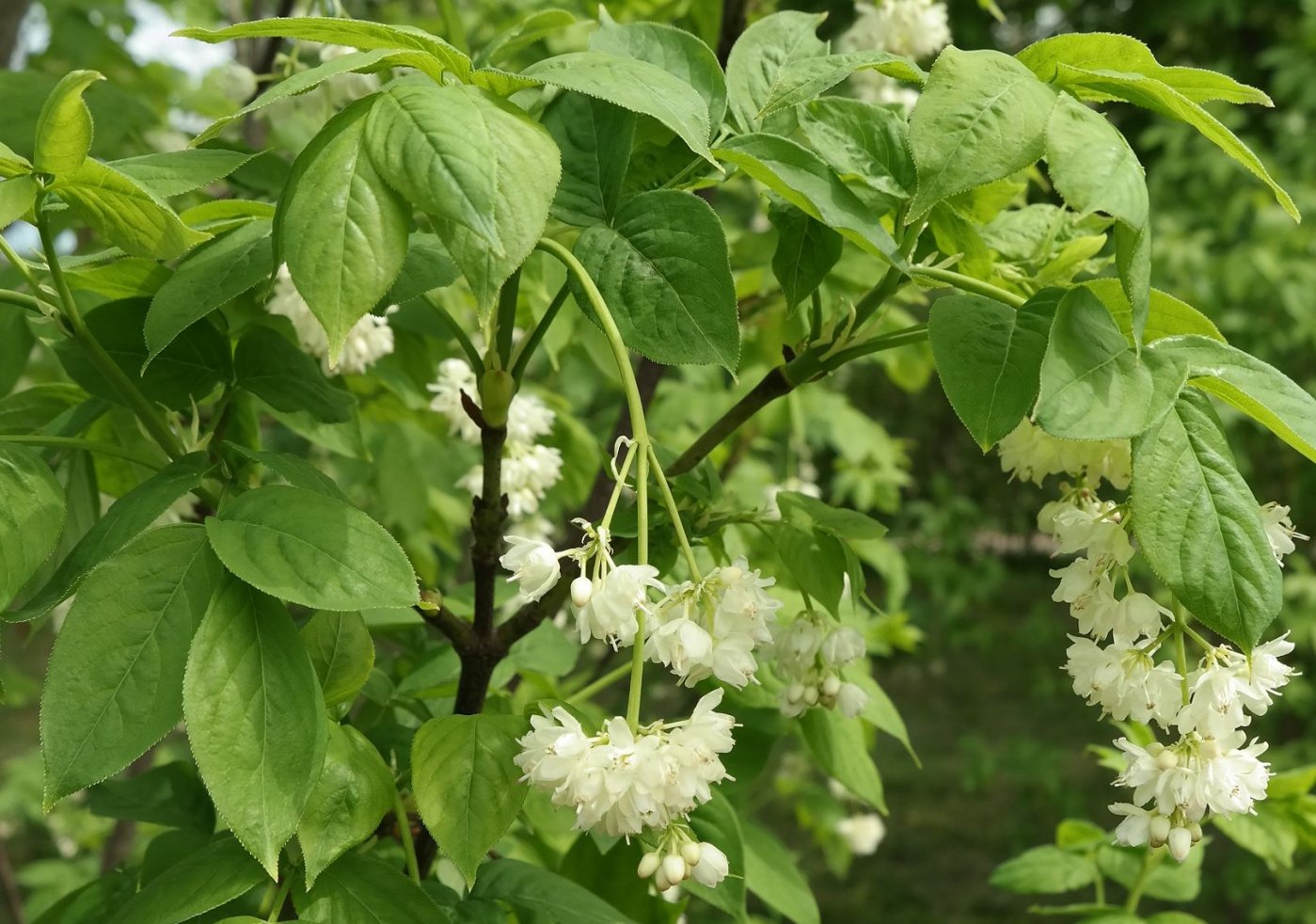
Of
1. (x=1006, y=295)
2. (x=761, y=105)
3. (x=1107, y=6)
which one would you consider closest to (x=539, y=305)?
(x=761, y=105)

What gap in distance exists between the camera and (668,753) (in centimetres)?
76

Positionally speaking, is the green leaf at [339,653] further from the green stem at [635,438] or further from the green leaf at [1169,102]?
the green leaf at [1169,102]

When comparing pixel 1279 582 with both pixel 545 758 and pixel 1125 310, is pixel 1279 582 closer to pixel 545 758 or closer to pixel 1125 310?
pixel 1125 310

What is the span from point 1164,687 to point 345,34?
0.69 metres

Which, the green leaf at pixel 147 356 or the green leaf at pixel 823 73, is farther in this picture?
the green leaf at pixel 147 356

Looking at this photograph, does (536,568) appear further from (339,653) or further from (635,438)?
(339,653)

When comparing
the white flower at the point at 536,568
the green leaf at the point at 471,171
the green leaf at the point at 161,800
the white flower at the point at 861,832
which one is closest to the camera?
the green leaf at the point at 471,171

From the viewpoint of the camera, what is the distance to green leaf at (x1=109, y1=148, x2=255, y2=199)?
2.91 ft

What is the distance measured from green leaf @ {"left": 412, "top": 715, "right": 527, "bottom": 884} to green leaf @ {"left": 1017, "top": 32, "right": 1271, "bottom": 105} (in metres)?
0.59

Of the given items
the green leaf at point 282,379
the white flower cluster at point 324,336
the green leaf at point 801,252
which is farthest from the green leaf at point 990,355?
the white flower cluster at point 324,336

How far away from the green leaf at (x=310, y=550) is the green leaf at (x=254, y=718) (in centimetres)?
4

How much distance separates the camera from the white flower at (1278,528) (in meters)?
0.85

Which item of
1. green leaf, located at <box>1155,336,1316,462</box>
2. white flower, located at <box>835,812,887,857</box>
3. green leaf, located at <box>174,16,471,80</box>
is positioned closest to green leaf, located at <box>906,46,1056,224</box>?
green leaf, located at <box>1155,336,1316,462</box>

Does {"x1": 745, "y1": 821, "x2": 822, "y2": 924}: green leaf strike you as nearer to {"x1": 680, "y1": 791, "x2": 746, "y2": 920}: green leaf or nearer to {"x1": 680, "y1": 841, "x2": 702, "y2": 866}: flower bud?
{"x1": 680, "y1": 791, "x2": 746, "y2": 920}: green leaf
